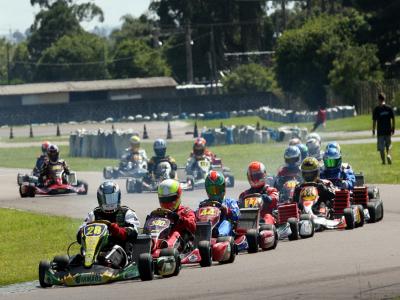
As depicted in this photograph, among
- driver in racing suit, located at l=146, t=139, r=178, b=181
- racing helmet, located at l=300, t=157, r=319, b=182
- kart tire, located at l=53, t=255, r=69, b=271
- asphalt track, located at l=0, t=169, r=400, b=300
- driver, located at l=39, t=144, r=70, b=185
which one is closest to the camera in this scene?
asphalt track, located at l=0, t=169, r=400, b=300

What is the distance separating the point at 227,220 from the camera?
14945 millimetres

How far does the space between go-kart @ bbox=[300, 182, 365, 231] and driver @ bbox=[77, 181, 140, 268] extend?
3.50m

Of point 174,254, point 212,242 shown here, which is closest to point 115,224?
point 174,254

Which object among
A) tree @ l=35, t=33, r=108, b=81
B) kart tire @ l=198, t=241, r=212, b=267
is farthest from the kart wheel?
tree @ l=35, t=33, r=108, b=81

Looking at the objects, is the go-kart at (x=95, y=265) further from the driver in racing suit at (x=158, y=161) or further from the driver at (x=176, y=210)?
the driver in racing suit at (x=158, y=161)

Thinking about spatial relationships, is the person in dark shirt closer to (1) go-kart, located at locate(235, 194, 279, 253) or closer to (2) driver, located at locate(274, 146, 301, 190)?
(2) driver, located at locate(274, 146, 301, 190)

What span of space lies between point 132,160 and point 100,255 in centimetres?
1694

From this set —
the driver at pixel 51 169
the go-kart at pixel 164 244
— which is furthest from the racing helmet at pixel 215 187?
the driver at pixel 51 169

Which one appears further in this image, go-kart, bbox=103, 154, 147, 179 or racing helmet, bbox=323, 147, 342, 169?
go-kart, bbox=103, 154, 147, 179

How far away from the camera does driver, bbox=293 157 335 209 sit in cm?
1695

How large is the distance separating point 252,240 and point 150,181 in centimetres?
1177

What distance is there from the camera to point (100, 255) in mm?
13117

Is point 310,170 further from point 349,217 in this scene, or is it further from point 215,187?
point 215,187

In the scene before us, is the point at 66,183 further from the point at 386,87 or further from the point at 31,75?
the point at 31,75
